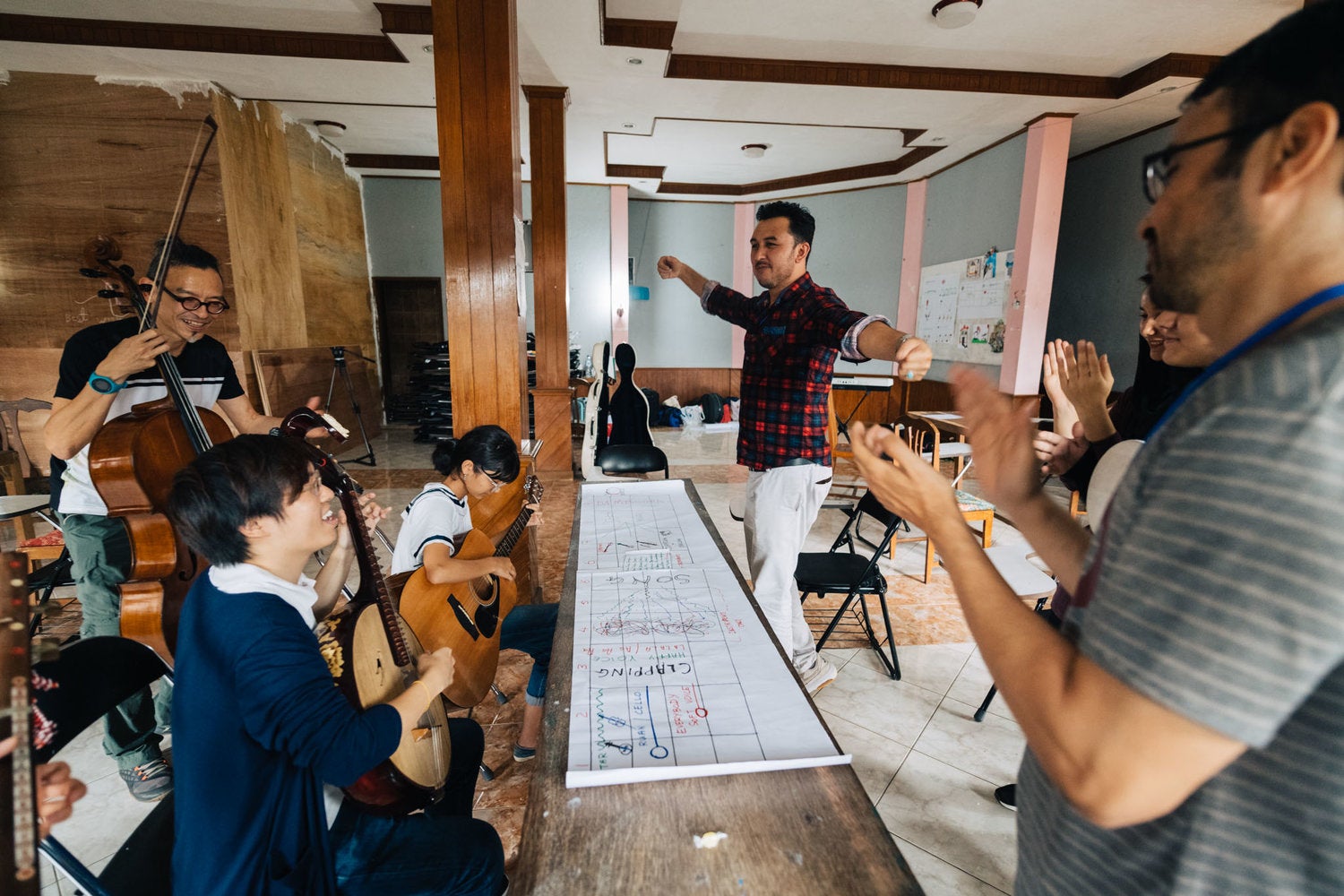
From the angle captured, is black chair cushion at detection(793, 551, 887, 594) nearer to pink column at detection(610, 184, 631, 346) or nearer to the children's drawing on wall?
the children's drawing on wall

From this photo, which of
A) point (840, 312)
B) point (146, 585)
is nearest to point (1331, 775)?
point (840, 312)

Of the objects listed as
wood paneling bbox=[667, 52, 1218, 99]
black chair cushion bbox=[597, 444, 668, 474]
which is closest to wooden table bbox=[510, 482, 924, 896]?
black chair cushion bbox=[597, 444, 668, 474]

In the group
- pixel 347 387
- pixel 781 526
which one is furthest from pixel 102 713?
pixel 347 387

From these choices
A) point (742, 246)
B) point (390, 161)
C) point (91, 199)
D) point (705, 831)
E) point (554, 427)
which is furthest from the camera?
point (742, 246)

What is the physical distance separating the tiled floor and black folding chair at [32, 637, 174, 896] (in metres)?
0.89

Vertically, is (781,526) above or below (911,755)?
above

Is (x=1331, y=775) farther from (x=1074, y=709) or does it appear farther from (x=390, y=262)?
(x=390, y=262)

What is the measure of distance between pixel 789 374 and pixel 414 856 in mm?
1801

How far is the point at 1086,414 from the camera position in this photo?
1.36m

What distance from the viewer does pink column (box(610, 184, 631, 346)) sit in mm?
8086

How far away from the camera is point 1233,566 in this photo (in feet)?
1.22

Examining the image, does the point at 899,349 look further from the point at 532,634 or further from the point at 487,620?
the point at 487,620

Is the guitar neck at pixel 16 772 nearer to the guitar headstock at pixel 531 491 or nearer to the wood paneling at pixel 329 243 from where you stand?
the guitar headstock at pixel 531 491

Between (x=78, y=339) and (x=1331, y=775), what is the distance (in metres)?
2.74
